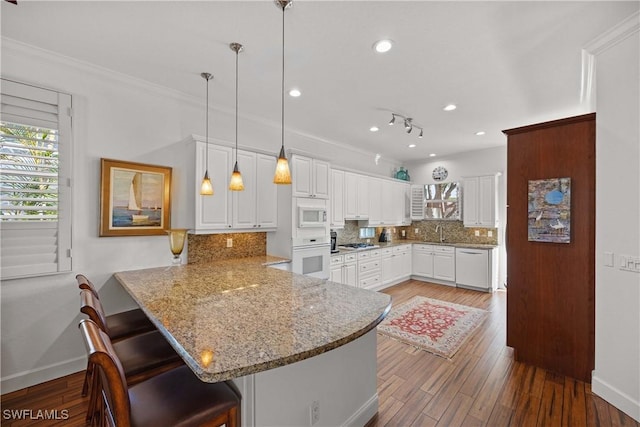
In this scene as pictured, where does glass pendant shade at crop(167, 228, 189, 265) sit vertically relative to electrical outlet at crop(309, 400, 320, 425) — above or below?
above

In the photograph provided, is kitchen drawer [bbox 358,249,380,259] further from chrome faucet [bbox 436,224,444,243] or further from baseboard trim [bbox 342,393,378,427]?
baseboard trim [bbox 342,393,378,427]

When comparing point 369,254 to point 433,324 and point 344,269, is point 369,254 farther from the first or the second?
point 433,324

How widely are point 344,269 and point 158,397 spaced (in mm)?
3607

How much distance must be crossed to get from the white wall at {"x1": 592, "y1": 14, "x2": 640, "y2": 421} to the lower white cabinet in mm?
3036

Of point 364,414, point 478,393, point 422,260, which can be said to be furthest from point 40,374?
point 422,260

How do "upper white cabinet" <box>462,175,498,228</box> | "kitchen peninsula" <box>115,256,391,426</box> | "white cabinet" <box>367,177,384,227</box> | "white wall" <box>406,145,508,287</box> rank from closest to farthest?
"kitchen peninsula" <box>115,256,391,426</box>
"upper white cabinet" <box>462,175,498,228</box>
"white wall" <box>406,145,508,287</box>
"white cabinet" <box>367,177,384,227</box>

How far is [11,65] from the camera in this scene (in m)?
2.31

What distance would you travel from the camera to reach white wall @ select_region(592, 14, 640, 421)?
2016mm

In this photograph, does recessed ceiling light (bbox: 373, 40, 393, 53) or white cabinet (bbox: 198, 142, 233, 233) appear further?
white cabinet (bbox: 198, 142, 233, 233)

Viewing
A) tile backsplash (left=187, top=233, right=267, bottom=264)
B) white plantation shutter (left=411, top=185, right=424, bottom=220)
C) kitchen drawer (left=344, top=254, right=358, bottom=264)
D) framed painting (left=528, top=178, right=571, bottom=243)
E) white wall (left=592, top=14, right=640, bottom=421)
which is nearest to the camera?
white wall (left=592, top=14, right=640, bottom=421)

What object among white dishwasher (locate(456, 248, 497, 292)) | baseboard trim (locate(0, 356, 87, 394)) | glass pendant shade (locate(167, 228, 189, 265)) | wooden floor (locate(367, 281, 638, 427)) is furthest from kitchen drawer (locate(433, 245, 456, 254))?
baseboard trim (locate(0, 356, 87, 394))

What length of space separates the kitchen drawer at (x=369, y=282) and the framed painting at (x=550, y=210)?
9.23 ft

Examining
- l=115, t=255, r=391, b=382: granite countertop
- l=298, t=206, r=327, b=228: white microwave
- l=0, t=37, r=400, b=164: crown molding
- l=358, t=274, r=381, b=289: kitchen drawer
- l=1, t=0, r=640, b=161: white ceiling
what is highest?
l=1, t=0, r=640, b=161: white ceiling

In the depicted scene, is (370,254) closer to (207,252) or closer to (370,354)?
(207,252)
